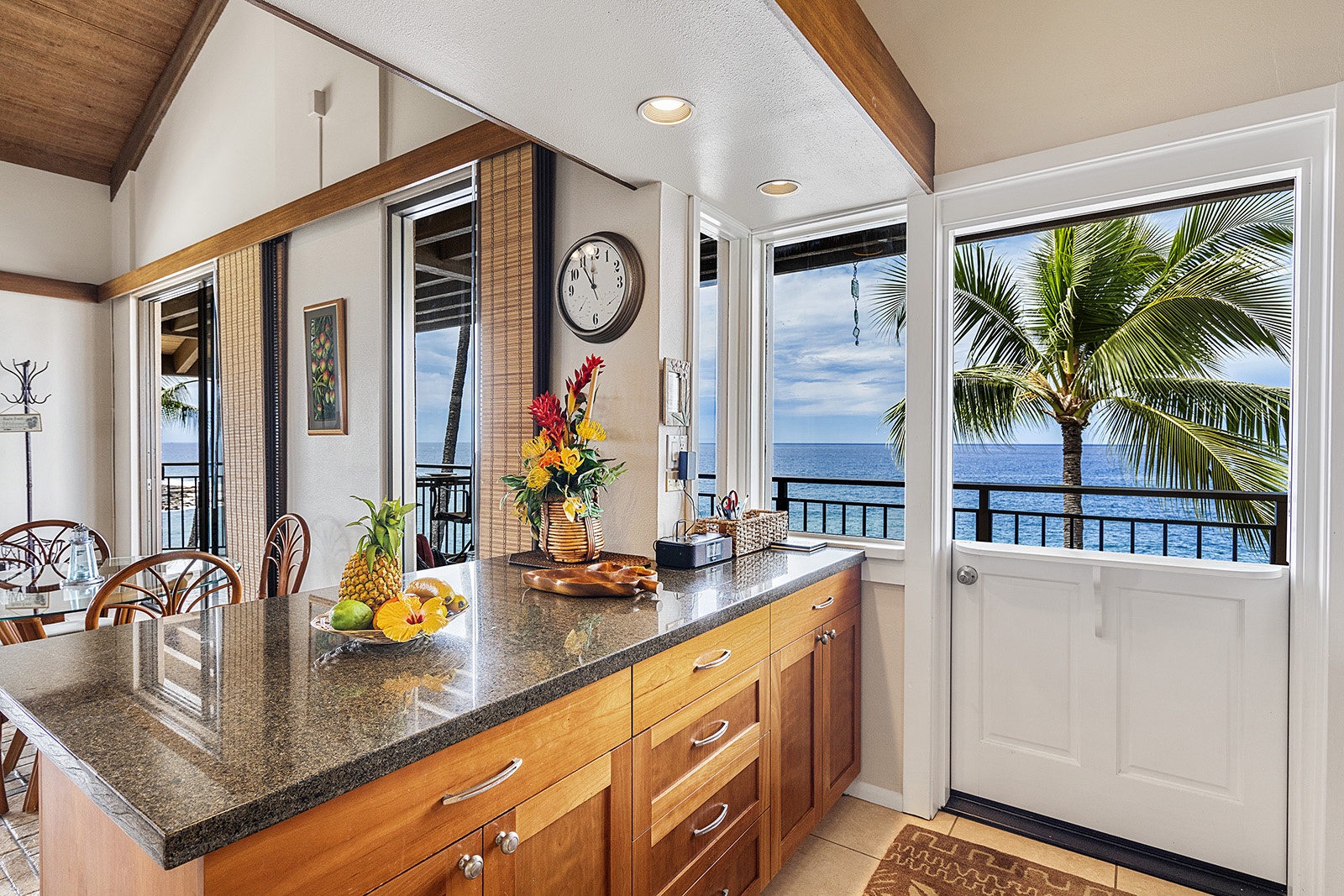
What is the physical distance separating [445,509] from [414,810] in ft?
7.91

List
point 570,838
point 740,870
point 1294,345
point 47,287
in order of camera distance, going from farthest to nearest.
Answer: point 47,287, point 1294,345, point 740,870, point 570,838

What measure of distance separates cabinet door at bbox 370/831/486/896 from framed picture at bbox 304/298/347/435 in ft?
9.43

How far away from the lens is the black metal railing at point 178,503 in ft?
16.0

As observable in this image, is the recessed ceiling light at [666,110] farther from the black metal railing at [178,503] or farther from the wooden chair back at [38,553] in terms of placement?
the black metal railing at [178,503]

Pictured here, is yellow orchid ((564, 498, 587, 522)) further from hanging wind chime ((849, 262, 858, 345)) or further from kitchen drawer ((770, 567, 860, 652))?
hanging wind chime ((849, 262, 858, 345))

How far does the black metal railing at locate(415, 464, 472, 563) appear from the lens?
313cm

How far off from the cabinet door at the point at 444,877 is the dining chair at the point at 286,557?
2.94m

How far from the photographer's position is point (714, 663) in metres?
1.64

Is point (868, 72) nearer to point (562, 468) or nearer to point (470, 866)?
point (562, 468)

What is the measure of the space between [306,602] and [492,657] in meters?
0.74

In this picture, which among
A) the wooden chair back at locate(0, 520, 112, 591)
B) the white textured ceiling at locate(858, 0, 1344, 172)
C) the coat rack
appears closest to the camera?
the white textured ceiling at locate(858, 0, 1344, 172)

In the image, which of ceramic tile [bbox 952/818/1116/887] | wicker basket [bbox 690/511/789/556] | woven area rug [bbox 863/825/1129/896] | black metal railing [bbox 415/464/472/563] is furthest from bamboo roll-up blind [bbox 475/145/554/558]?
ceramic tile [bbox 952/818/1116/887]

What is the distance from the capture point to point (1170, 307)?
223cm

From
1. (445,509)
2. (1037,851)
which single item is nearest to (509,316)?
(445,509)
